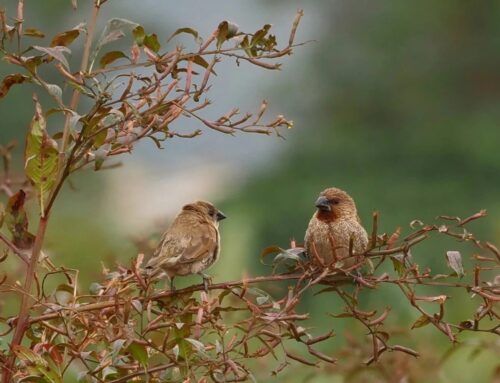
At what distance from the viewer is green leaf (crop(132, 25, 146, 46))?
194 cm

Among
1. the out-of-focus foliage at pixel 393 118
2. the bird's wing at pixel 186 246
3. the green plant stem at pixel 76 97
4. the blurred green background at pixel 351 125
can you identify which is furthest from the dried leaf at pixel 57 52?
the out-of-focus foliage at pixel 393 118

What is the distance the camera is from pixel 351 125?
40.7ft

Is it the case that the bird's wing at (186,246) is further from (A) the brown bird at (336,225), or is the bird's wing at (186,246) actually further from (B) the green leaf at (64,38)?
(B) the green leaf at (64,38)

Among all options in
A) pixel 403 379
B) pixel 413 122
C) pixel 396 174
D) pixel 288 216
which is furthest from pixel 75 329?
pixel 413 122

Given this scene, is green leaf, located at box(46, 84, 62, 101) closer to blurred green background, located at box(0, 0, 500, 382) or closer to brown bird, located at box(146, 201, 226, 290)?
brown bird, located at box(146, 201, 226, 290)

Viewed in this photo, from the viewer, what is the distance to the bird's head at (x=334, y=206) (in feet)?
9.56

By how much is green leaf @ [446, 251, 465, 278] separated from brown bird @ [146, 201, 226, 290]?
65cm

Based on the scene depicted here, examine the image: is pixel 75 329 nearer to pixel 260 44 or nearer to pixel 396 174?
pixel 260 44

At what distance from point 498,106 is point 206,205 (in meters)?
10.4

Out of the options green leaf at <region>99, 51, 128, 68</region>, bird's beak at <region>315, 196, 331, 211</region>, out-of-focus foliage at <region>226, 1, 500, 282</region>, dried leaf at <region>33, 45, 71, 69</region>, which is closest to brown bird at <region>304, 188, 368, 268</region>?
bird's beak at <region>315, 196, 331, 211</region>

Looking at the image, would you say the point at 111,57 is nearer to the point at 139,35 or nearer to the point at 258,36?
the point at 139,35

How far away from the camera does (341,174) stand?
11.6m

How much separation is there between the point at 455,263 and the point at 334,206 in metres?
1.03

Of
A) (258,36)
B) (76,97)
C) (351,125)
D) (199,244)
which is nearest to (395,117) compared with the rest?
(351,125)
